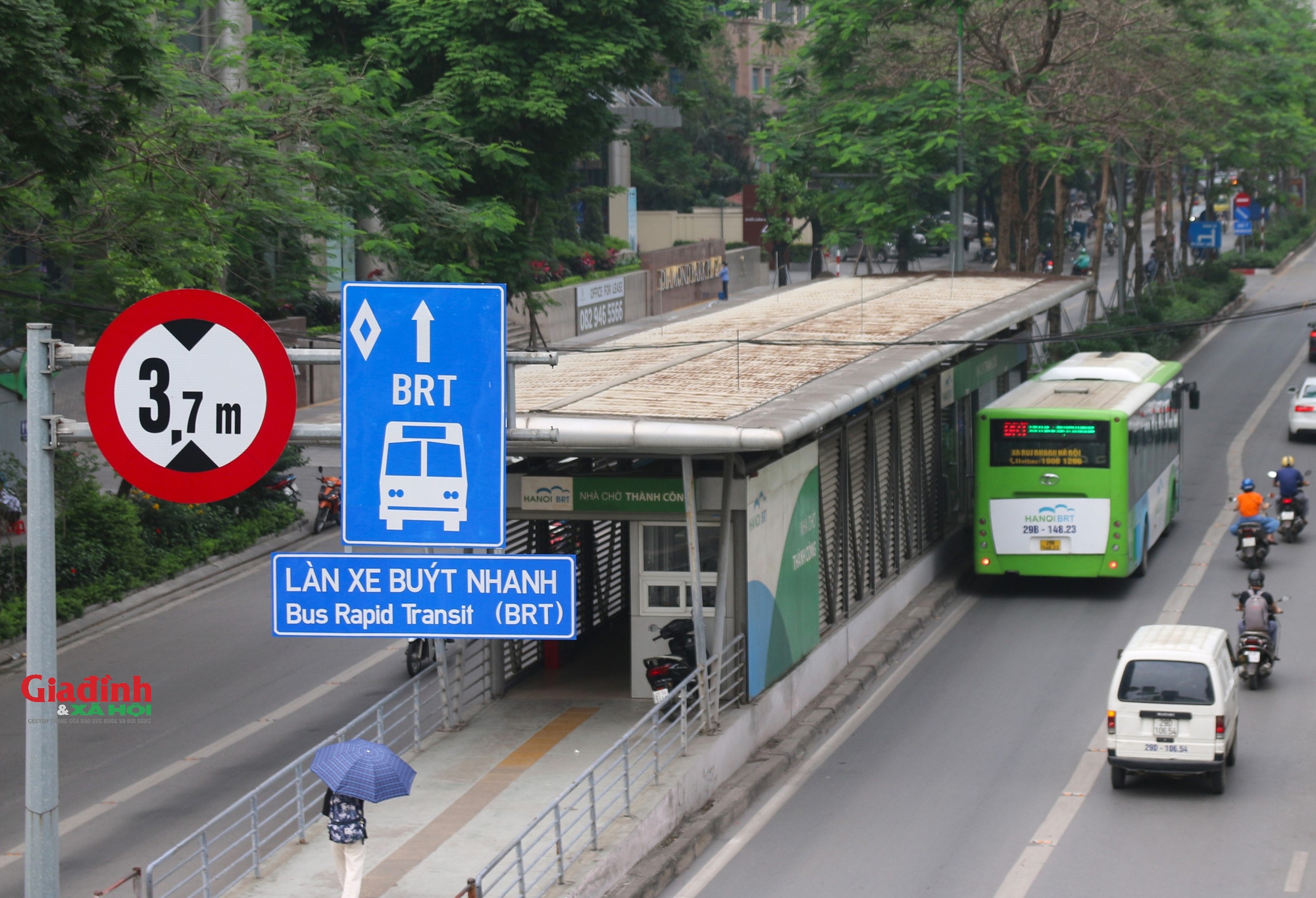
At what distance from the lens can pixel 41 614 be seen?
26.5 feet

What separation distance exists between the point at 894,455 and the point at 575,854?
455 inches

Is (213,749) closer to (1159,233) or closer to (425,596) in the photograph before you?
(425,596)

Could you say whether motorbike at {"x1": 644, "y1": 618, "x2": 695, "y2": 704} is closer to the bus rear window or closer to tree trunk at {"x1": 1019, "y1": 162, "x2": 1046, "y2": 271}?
the bus rear window

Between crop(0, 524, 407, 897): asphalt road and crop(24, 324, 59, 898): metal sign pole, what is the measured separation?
20.0 ft

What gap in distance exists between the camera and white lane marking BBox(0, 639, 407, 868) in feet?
50.3

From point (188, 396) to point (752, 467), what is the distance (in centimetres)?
873

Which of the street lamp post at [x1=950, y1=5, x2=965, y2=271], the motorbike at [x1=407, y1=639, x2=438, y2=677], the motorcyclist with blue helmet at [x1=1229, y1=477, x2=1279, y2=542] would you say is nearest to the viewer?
the motorbike at [x1=407, y1=639, x2=438, y2=677]

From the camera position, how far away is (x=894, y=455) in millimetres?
23047

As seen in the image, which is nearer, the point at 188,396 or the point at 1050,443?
the point at 188,396

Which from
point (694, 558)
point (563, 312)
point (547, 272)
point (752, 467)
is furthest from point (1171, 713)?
Answer: point (563, 312)

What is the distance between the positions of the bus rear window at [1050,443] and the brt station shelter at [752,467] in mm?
1461

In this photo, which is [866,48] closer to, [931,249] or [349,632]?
[349,632]

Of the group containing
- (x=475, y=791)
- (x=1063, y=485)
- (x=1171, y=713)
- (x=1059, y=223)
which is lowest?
(x=475, y=791)

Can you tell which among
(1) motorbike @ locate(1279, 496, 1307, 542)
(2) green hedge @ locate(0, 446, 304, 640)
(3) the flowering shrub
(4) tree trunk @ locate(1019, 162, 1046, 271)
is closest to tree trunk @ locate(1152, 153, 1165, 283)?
(4) tree trunk @ locate(1019, 162, 1046, 271)
